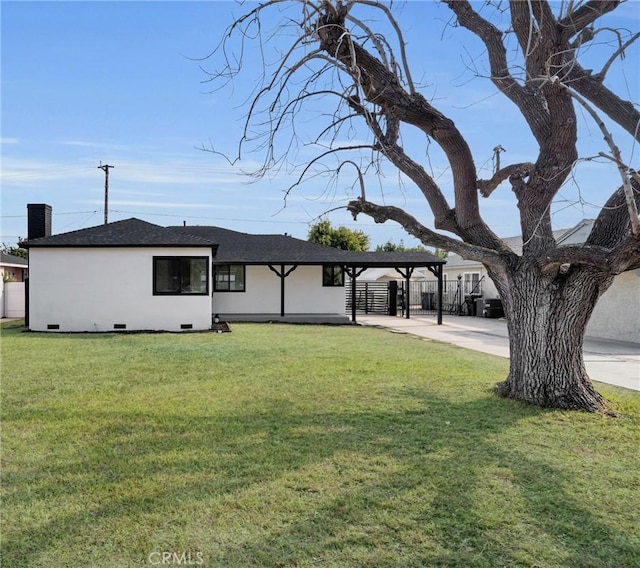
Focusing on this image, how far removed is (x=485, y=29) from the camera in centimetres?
705

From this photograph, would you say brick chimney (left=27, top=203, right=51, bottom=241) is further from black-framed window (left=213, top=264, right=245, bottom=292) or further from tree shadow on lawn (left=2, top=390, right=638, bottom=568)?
tree shadow on lawn (left=2, top=390, right=638, bottom=568)

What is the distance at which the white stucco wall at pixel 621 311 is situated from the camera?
14.5m

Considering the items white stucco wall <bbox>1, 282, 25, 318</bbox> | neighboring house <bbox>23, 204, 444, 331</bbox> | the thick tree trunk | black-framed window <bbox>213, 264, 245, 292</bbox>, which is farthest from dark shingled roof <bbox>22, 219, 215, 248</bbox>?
the thick tree trunk

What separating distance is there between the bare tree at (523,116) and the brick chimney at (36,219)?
48.7ft

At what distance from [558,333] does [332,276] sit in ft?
50.6

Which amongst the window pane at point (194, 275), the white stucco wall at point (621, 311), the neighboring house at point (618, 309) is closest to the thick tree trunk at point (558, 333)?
the neighboring house at point (618, 309)

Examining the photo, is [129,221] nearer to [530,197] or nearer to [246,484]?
[530,197]

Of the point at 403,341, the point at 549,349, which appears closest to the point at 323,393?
the point at 549,349

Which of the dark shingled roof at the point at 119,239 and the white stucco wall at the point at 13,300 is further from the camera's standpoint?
the white stucco wall at the point at 13,300

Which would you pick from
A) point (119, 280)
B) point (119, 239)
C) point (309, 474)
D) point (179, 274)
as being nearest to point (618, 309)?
point (179, 274)

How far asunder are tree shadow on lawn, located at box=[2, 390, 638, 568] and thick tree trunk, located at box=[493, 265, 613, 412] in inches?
57.7

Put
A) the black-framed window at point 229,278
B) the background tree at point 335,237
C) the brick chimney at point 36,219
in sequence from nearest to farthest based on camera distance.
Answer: the brick chimney at point 36,219
the black-framed window at point 229,278
the background tree at point 335,237

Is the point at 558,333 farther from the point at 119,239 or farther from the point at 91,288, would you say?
the point at 91,288

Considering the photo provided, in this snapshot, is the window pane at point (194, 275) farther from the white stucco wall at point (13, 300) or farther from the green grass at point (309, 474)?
the white stucco wall at point (13, 300)
